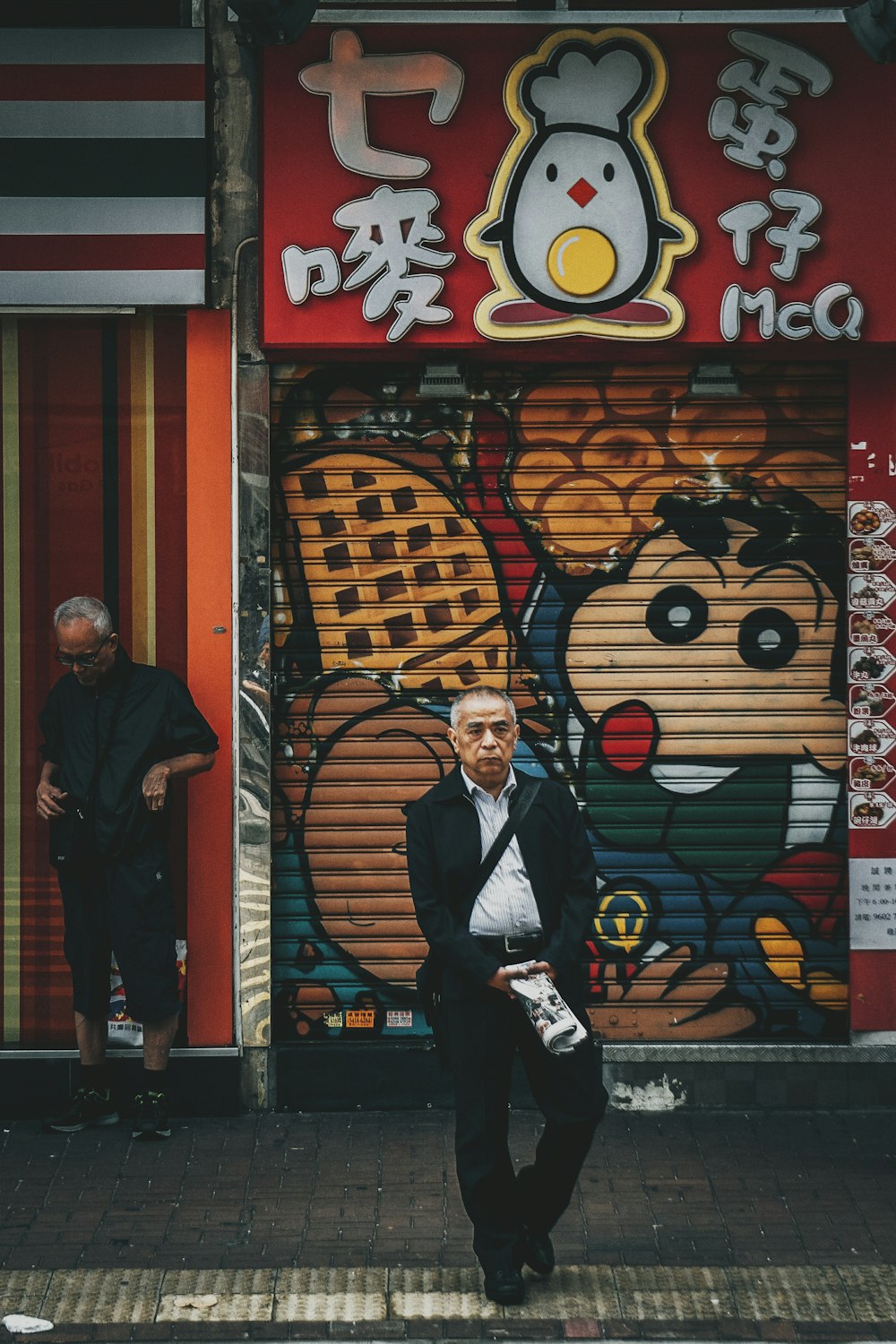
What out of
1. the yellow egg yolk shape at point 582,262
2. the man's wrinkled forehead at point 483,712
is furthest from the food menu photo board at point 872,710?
the man's wrinkled forehead at point 483,712

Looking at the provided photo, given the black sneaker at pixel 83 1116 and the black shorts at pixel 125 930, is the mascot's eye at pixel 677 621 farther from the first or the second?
the black sneaker at pixel 83 1116

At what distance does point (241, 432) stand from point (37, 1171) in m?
3.28

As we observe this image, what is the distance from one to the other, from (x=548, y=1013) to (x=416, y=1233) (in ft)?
4.80

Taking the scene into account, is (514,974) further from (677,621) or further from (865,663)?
(865,663)

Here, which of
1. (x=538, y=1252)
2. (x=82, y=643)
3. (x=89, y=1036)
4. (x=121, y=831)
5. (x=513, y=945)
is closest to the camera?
(x=513, y=945)

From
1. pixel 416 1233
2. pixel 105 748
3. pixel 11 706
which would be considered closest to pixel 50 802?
pixel 105 748

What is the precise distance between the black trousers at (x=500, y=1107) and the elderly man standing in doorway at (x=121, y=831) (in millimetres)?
1918

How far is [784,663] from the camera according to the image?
6.70 metres

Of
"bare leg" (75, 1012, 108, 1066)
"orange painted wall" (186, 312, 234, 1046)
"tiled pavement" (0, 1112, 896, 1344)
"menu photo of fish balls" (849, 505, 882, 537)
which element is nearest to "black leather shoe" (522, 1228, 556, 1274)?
"tiled pavement" (0, 1112, 896, 1344)

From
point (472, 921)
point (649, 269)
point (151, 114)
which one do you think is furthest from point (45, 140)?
point (472, 921)

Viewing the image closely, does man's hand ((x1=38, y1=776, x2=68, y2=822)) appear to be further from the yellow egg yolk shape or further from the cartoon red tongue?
the yellow egg yolk shape

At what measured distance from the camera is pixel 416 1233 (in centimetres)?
526

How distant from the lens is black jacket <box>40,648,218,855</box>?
241 inches

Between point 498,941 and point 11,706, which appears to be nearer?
point 498,941
